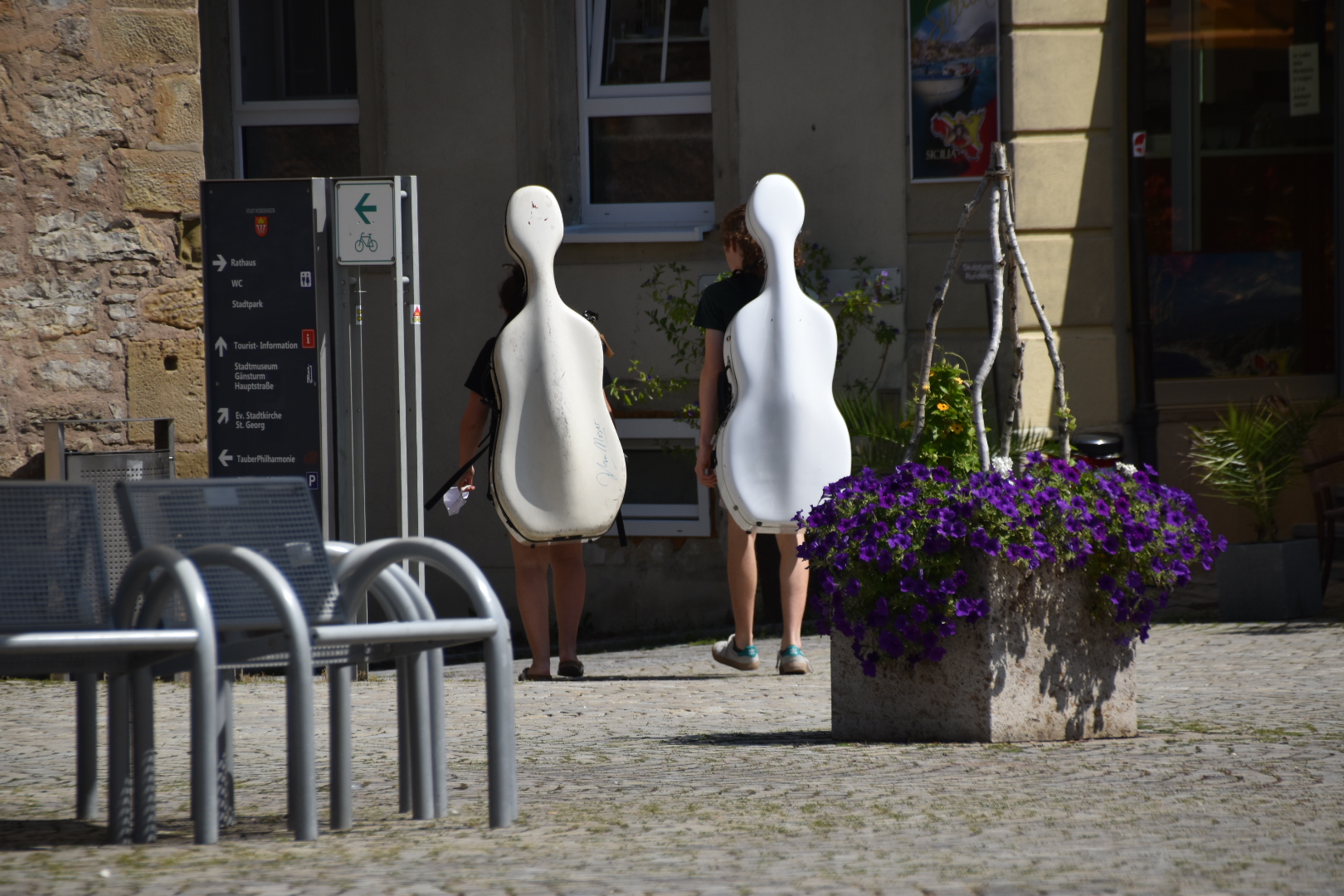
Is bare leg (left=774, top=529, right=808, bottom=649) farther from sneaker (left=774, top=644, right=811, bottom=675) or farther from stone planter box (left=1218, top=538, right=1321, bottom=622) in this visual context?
stone planter box (left=1218, top=538, right=1321, bottom=622)

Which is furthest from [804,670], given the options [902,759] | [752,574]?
[902,759]

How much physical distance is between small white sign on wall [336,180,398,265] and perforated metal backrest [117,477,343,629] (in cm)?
331

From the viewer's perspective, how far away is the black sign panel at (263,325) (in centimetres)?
712

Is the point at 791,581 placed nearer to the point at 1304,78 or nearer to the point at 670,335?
the point at 670,335

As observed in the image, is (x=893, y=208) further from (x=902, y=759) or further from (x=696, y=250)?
(x=902, y=759)

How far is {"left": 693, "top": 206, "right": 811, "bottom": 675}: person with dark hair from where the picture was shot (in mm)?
6883

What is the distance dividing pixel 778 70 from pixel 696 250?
1.12 meters

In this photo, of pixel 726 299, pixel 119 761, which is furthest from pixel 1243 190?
pixel 119 761

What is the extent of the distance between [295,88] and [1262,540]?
6548mm

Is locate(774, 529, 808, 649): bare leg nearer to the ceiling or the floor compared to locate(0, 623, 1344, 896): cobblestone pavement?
nearer to the ceiling

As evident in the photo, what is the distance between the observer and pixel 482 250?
1000 centimetres

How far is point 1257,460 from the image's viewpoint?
8.28m

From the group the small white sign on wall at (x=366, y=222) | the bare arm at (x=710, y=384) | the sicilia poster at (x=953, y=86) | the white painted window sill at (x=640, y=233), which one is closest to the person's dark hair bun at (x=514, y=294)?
the small white sign on wall at (x=366, y=222)

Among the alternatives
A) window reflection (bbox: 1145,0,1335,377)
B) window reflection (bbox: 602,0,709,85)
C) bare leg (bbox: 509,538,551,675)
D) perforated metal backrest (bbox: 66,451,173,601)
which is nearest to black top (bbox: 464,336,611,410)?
bare leg (bbox: 509,538,551,675)
